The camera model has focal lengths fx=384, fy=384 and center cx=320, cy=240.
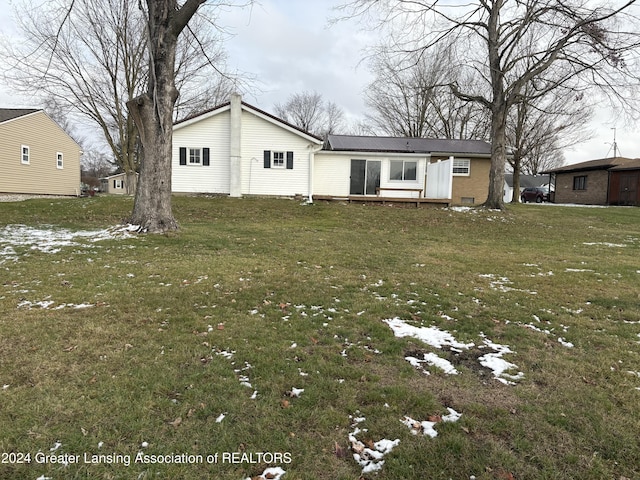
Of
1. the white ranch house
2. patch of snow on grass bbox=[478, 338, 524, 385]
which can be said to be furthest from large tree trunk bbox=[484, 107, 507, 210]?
patch of snow on grass bbox=[478, 338, 524, 385]

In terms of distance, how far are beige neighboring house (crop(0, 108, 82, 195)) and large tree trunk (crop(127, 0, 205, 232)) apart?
1719 cm

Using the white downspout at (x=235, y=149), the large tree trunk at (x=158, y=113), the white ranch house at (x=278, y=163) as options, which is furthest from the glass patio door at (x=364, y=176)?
the large tree trunk at (x=158, y=113)

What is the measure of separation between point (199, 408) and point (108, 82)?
28.9 metres

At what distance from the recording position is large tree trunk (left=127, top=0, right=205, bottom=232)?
881cm

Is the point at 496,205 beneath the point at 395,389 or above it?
above

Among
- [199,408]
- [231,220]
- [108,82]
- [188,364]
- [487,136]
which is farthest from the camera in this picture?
[487,136]

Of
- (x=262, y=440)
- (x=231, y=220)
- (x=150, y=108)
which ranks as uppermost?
(x=150, y=108)

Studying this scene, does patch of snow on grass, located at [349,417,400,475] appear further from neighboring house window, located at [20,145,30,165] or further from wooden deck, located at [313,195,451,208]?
neighboring house window, located at [20,145,30,165]

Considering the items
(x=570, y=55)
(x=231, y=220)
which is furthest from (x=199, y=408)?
(x=570, y=55)

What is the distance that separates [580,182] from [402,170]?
20.0 meters

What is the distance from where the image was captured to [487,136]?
3597cm

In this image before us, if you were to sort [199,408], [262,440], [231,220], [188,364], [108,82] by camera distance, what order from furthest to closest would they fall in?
→ [108,82] → [231,220] → [188,364] → [199,408] → [262,440]

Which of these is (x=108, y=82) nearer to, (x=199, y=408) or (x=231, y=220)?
(x=231, y=220)

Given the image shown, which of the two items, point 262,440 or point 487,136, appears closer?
point 262,440
